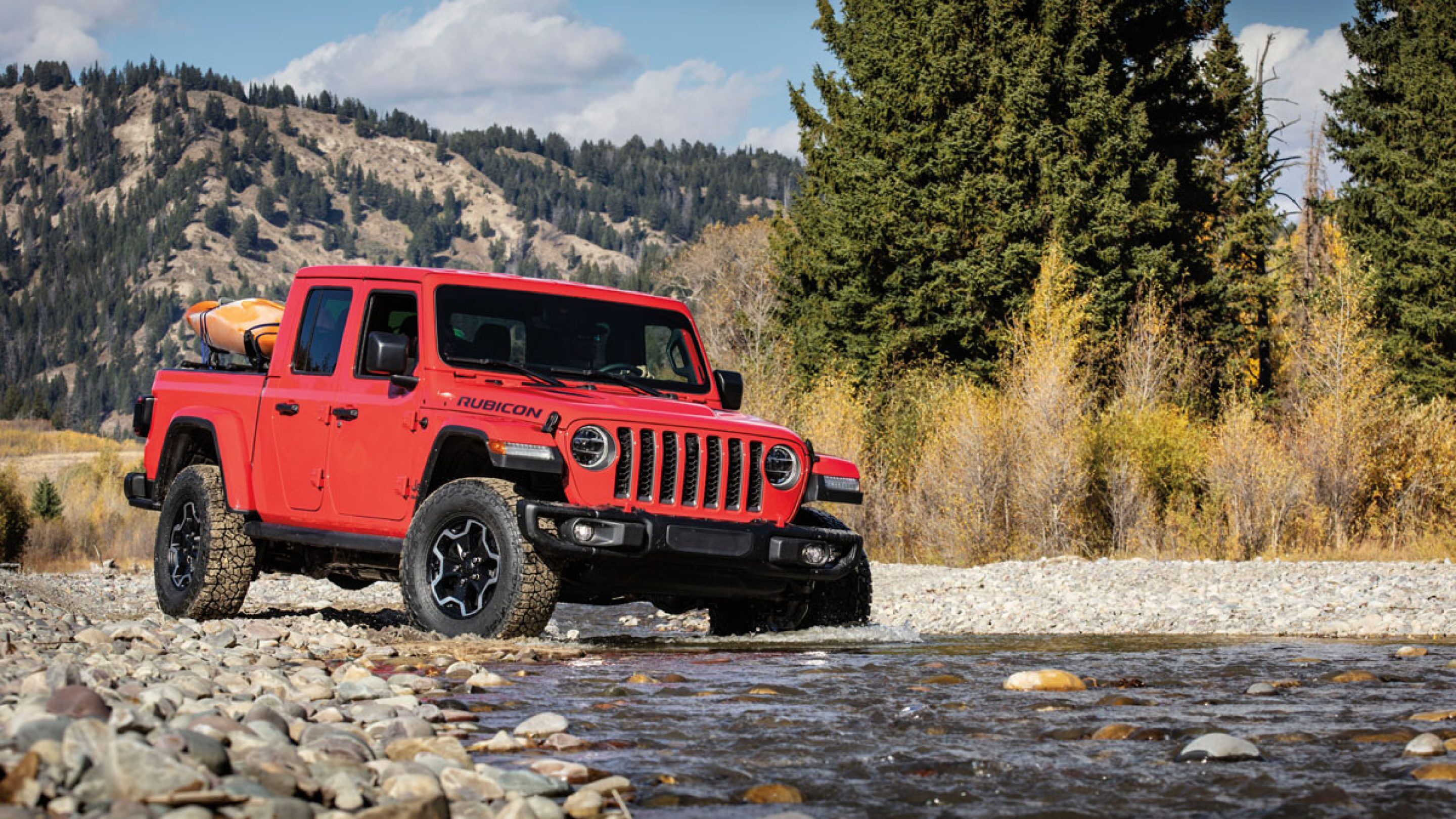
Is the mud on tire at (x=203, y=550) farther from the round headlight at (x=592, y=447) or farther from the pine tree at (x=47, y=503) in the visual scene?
the pine tree at (x=47, y=503)

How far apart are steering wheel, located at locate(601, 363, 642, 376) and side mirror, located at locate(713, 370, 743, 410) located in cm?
63

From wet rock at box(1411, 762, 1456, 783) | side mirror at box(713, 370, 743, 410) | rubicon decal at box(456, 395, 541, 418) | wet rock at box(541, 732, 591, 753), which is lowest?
wet rock at box(541, 732, 591, 753)

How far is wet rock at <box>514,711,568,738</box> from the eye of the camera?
5.66 metres

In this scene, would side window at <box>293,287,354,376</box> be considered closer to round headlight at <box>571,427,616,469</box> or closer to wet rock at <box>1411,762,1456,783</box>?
round headlight at <box>571,427,616,469</box>

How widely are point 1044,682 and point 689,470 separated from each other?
2.41m

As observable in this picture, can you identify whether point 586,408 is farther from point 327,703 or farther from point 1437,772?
point 1437,772

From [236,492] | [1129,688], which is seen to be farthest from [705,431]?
[236,492]

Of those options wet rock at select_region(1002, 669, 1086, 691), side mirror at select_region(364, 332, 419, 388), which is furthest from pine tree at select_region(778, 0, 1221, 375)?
wet rock at select_region(1002, 669, 1086, 691)

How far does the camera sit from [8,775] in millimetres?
3814

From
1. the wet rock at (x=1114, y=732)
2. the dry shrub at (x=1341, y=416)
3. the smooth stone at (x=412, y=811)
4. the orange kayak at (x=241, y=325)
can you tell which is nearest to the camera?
the smooth stone at (x=412, y=811)

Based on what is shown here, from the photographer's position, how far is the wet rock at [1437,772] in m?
4.78

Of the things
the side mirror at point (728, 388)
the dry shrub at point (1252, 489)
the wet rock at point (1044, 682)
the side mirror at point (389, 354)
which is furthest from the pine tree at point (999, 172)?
the wet rock at point (1044, 682)

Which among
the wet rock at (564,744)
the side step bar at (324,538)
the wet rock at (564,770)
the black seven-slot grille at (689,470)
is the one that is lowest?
the wet rock at (564,744)

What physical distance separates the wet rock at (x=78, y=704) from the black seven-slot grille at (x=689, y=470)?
385 centimetres
